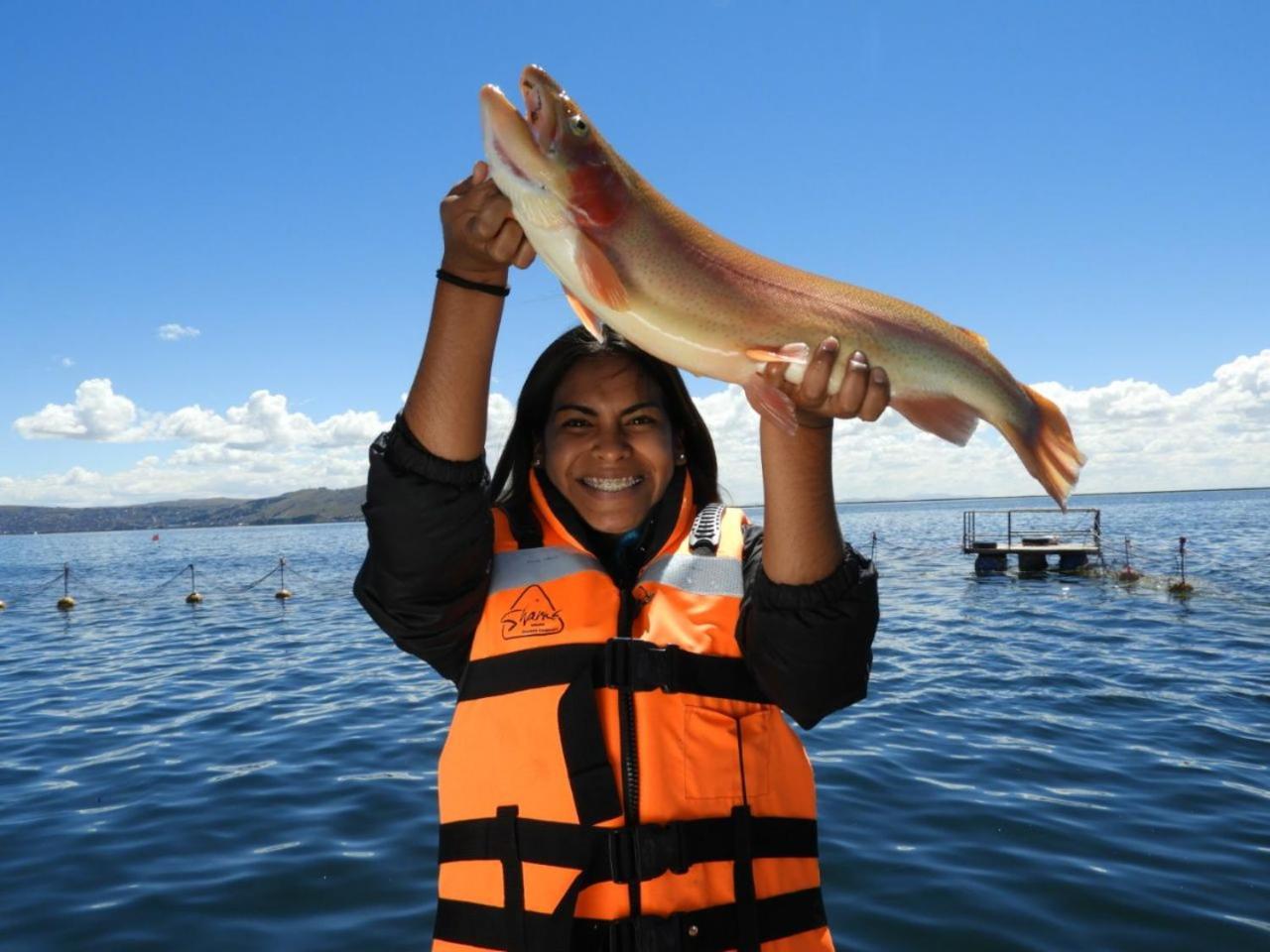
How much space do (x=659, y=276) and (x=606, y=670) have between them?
1510 mm

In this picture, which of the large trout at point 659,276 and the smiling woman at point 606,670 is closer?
the large trout at point 659,276

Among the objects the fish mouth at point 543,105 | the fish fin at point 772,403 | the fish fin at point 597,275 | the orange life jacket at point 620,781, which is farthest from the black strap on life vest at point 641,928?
the fish mouth at point 543,105

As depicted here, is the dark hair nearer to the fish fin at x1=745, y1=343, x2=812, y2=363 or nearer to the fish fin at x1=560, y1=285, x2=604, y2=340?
the fish fin at x1=560, y1=285, x2=604, y2=340

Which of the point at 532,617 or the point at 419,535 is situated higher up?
the point at 419,535

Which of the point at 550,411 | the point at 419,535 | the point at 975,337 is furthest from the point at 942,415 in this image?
the point at 419,535

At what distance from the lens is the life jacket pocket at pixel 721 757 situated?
320 cm

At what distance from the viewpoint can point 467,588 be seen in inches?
133

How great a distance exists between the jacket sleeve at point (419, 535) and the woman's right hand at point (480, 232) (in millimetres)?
621

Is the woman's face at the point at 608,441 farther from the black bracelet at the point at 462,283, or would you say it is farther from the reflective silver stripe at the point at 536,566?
the black bracelet at the point at 462,283

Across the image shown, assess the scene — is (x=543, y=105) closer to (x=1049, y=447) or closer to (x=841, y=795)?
(x=1049, y=447)

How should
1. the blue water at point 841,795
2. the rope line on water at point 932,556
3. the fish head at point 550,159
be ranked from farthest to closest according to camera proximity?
the rope line on water at point 932,556 < the blue water at point 841,795 < the fish head at point 550,159

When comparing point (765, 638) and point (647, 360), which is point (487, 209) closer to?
point (647, 360)

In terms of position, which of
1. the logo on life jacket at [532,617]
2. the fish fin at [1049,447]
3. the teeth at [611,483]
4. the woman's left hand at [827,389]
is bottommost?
the logo on life jacket at [532,617]

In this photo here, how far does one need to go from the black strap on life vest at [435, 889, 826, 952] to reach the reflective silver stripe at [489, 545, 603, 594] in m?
1.23
